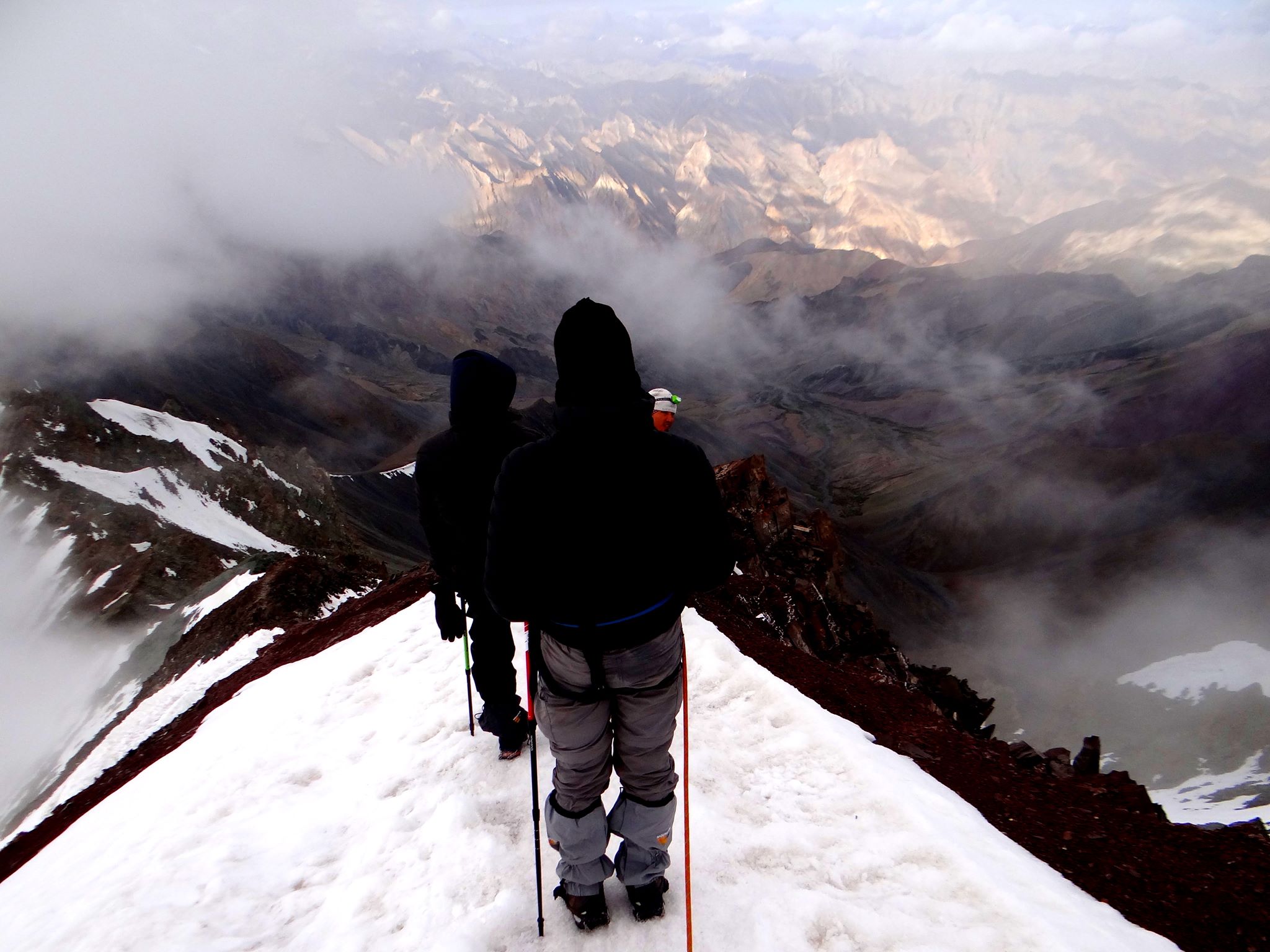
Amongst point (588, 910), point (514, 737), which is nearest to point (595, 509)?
point (588, 910)

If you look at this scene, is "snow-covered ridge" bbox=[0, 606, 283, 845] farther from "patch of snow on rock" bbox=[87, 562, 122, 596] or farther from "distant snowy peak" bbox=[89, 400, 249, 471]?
"distant snowy peak" bbox=[89, 400, 249, 471]

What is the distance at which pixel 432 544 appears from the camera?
432cm

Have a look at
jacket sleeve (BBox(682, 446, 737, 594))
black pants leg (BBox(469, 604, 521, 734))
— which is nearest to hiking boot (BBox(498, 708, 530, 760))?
black pants leg (BBox(469, 604, 521, 734))

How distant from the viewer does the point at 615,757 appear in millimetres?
3281

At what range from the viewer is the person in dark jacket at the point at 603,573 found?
2693 mm

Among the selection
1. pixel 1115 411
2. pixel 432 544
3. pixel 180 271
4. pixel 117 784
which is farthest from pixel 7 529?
pixel 180 271

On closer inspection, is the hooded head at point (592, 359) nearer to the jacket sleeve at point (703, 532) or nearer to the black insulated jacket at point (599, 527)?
the black insulated jacket at point (599, 527)

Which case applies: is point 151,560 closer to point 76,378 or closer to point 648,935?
point 648,935

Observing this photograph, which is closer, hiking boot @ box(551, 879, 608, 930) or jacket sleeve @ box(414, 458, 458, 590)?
hiking boot @ box(551, 879, 608, 930)

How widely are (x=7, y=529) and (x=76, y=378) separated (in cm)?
6017

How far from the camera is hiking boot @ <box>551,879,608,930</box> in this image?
132 inches

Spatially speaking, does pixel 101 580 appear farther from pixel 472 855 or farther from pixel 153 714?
pixel 472 855

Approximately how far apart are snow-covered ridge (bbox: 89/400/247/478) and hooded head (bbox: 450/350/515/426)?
137 feet

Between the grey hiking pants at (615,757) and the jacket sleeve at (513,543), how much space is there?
12.1 inches
